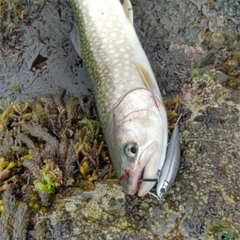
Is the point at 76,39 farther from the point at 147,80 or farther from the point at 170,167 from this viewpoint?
the point at 170,167

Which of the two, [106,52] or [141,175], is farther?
[106,52]

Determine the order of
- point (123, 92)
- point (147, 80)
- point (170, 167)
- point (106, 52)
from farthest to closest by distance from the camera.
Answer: point (106, 52), point (147, 80), point (123, 92), point (170, 167)

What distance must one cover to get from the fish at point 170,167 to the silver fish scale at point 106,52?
2.07 feet

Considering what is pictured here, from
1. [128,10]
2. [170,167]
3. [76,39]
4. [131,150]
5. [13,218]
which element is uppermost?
[128,10]

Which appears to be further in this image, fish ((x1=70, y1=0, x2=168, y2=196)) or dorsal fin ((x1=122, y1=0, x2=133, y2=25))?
dorsal fin ((x1=122, y1=0, x2=133, y2=25))

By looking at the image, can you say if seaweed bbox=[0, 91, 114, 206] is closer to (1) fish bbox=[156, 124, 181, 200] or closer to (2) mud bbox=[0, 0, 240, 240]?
(2) mud bbox=[0, 0, 240, 240]

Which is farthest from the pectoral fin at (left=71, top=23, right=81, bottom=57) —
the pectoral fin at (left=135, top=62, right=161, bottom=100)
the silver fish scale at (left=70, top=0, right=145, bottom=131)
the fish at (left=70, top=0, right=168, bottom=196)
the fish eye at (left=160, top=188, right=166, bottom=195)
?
the fish eye at (left=160, top=188, right=166, bottom=195)

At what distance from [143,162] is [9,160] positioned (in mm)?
1555

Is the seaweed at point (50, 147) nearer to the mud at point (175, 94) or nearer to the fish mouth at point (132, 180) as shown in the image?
the mud at point (175, 94)

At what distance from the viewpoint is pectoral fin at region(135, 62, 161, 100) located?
10.8ft

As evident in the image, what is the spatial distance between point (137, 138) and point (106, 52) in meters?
1.16

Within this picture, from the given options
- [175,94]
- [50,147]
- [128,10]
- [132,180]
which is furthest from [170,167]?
[128,10]

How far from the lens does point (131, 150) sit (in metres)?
2.94

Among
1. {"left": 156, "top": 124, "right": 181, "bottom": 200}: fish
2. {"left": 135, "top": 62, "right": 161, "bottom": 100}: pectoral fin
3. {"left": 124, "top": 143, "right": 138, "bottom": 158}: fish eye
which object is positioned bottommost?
{"left": 156, "top": 124, "right": 181, "bottom": 200}: fish
